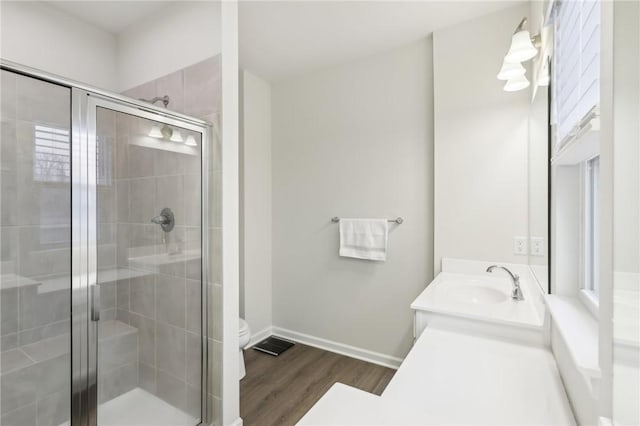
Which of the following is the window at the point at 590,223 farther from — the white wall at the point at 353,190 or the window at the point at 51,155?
the window at the point at 51,155

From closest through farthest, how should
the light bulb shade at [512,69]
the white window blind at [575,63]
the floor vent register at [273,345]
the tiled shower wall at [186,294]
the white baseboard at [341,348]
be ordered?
the white window blind at [575,63] < the light bulb shade at [512,69] < the tiled shower wall at [186,294] < the white baseboard at [341,348] < the floor vent register at [273,345]

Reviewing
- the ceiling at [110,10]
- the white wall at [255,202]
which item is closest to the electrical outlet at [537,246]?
the white wall at [255,202]

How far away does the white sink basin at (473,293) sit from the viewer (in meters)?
1.74

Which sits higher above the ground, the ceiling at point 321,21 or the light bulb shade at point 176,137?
the ceiling at point 321,21

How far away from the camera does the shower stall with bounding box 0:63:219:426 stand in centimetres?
126

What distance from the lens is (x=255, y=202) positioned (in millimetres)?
2877

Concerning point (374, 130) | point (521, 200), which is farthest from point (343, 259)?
point (521, 200)

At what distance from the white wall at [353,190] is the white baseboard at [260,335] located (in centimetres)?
11

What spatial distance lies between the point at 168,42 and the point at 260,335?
244cm

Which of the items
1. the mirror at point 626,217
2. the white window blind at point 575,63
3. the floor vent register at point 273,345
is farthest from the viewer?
the floor vent register at point 273,345

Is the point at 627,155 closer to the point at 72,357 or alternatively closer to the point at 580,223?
the point at 580,223

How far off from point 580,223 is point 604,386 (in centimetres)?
77

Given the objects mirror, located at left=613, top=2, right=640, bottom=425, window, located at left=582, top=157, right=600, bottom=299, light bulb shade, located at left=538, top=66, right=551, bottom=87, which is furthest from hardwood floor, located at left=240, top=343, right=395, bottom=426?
light bulb shade, located at left=538, top=66, right=551, bottom=87

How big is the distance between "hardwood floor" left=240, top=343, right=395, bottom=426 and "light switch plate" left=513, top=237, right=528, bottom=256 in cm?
126
